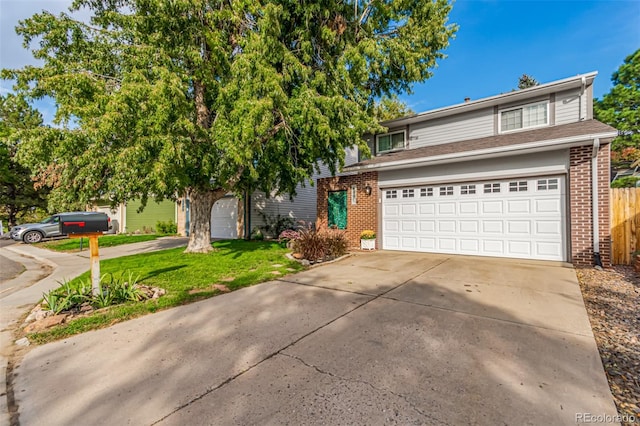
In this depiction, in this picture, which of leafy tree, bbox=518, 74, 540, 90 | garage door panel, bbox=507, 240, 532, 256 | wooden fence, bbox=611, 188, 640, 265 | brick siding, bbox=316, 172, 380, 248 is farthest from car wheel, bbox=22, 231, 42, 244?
leafy tree, bbox=518, 74, 540, 90

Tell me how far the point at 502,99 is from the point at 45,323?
12.3 meters

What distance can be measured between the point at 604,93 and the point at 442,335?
30464 millimetres

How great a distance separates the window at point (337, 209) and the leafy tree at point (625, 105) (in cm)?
2220

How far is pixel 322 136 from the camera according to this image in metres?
7.88

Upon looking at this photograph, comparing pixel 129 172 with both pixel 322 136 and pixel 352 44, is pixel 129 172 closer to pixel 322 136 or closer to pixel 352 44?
pixel 322 136

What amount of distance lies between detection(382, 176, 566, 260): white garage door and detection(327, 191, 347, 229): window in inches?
63.6

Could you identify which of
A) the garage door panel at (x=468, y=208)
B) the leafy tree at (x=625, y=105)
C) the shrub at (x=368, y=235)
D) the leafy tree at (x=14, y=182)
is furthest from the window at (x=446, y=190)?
the leafy tree at (x=14, y=182)

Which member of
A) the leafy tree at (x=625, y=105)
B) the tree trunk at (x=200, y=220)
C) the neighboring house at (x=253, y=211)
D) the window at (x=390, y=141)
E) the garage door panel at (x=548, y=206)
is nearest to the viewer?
the garage door panel at (x=548, y=206)

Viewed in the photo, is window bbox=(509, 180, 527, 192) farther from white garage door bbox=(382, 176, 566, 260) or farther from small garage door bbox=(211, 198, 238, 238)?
small garage door bbox=(211, 198, 238, 238)

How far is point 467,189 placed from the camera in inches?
346

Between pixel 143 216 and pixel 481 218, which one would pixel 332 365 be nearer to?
pixel 481 218

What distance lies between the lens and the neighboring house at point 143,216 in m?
A: 19.5

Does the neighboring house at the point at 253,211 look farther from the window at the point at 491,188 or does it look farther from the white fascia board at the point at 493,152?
the window at the point at 491,188

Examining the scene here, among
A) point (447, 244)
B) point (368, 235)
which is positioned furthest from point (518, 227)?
point (368, 235)
